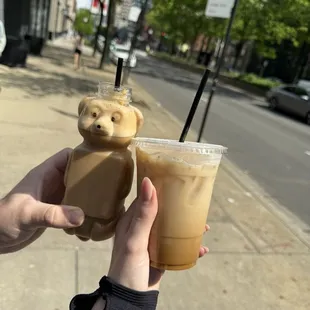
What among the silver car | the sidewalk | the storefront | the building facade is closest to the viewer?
the sidewalk

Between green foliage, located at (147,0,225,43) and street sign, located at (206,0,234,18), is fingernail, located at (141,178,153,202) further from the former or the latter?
green foliage, located at (147,0,225,43)

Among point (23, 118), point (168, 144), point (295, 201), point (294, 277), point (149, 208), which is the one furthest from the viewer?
point (23, 118)

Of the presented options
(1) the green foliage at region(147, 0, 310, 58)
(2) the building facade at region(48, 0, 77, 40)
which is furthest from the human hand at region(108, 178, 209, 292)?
(2) the building facade at region(48, 0, 77, 40)

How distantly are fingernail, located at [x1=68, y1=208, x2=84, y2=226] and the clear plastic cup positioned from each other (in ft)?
0.79

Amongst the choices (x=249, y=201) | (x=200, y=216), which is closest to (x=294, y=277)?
(x=249, y=201)

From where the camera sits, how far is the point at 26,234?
1.58 metres

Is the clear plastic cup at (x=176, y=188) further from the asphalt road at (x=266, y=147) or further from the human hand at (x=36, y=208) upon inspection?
the asphalt road at (x=266, y=147)

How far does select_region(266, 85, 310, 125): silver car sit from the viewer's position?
18375 mm

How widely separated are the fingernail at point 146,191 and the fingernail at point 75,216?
0.24 meters

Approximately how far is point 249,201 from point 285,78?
44533mm

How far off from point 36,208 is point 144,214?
16.2 inches

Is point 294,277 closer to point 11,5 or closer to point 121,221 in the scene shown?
point 121,221

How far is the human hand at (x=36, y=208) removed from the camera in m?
1.39

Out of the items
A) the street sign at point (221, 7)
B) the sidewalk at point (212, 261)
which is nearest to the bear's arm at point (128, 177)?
the sidewalk at point (212, 261)
